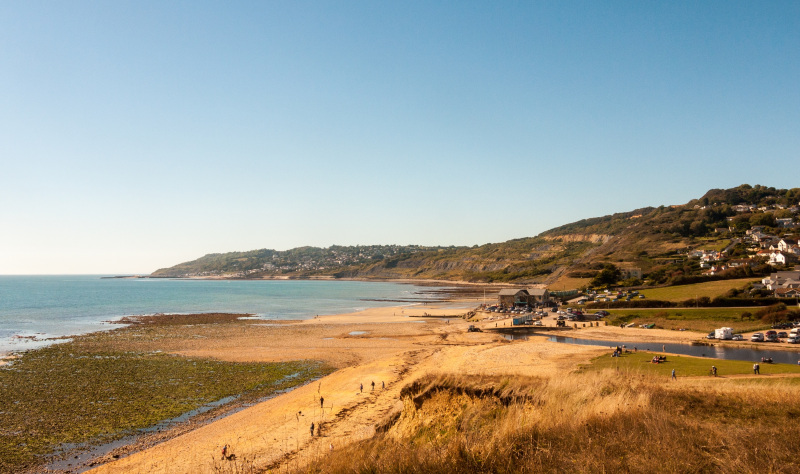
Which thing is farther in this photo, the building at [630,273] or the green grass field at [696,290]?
the building at [630,273]

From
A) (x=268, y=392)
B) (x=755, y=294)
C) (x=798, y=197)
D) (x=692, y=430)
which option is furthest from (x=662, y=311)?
(x=798, y=197)

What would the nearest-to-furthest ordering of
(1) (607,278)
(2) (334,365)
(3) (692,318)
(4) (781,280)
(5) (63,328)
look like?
1. (2) (334,365)
2. (3) (692,318)
3. (4) (781,280)
4. (5) (63,328)
5. (1) (607,278)

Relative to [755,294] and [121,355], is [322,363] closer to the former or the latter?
[121,355]

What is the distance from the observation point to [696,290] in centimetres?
6438

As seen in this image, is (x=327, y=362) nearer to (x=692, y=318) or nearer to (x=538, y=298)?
(x=692, y=318)

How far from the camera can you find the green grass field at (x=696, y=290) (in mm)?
61719

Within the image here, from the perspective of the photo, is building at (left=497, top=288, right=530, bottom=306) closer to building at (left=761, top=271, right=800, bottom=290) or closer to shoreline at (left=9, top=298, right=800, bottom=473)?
shoreline at (left=9, top=298, right=800, bottom=473)

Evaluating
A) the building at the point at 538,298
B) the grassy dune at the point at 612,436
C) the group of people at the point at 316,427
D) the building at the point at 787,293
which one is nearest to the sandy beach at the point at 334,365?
the group of people at the point at 316,427

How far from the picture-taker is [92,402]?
27.9 m

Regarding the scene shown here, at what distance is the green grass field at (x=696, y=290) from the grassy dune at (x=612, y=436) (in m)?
56.3


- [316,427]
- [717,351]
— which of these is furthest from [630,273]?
[316,427]

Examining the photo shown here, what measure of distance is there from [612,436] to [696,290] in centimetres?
6780

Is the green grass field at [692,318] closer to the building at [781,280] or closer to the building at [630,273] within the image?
the building at [781,280]

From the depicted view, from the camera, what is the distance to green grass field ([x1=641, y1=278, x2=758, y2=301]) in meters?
61.7
